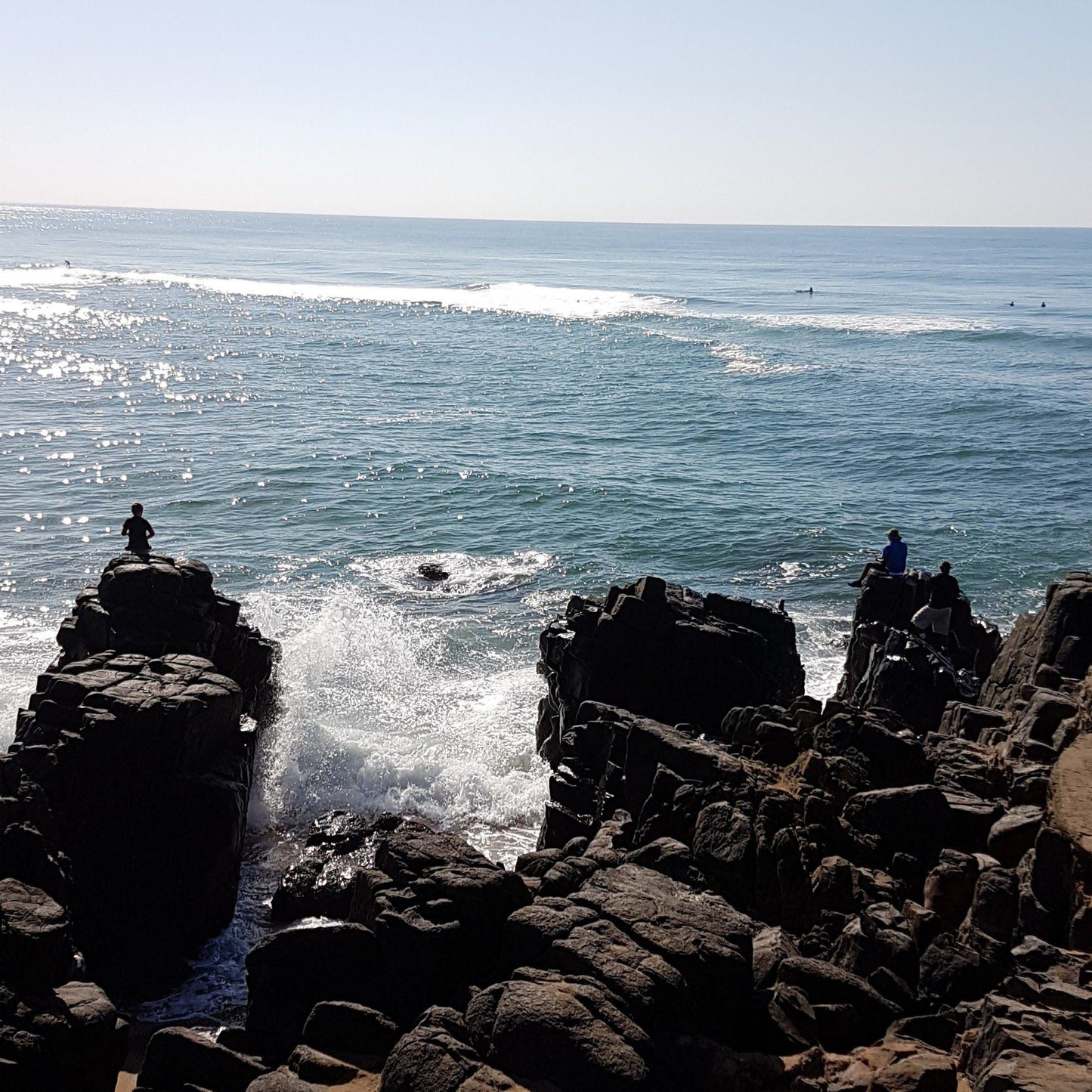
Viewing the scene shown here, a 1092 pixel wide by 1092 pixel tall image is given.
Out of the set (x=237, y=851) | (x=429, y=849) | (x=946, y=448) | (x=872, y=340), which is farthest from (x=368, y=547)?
(x=872, y=340)

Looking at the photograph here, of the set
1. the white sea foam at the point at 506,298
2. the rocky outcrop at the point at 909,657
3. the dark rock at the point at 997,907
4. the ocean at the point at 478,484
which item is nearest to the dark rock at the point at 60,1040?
the ocean at the point at 478,484

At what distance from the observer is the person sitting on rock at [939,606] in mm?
23938

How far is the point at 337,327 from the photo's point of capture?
97312 mm

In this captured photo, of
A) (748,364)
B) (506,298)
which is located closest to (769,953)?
(748,364)

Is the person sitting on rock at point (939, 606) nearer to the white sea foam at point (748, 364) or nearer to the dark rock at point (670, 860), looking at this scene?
the dark rock at point (670, 860)

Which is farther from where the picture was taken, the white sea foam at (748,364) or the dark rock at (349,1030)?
the white sea foam at (748,364)

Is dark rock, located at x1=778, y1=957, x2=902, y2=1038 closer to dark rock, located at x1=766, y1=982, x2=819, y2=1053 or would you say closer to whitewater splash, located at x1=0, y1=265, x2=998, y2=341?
dark rock, located at x1=766, y1=982, x2=819, y2=1053

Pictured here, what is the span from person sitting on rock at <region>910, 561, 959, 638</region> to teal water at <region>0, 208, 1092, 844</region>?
445 cm

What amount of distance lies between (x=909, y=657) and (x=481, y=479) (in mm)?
28106

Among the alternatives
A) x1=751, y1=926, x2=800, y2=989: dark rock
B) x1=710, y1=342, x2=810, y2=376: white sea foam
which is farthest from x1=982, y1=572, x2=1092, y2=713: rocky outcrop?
x1=710, y1=342, x2=810, y2=376: white sea foam

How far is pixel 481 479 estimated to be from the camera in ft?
158

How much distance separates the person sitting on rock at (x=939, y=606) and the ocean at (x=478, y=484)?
3899 millimetres

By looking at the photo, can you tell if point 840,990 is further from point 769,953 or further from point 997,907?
point 997,907

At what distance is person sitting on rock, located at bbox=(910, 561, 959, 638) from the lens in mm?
23938
